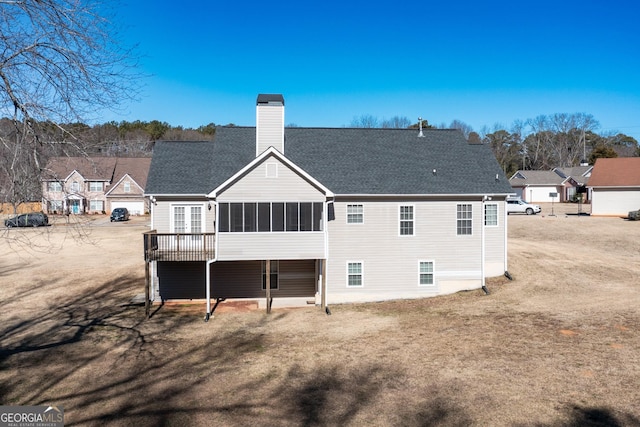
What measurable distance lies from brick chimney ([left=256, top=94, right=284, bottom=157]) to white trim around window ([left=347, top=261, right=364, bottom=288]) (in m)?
6.74

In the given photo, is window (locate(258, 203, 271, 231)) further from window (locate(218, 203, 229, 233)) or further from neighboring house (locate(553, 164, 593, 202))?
neighboring house (locate(553, 164, 593, 202))

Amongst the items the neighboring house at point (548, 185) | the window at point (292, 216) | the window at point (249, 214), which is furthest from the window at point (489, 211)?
the neighboring house at point (548, 185)

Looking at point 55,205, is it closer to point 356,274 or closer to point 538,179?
point 356,274

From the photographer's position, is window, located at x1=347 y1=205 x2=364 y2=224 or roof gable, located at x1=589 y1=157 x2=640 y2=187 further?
roof gable, located at x1=589 y1=157 x2=640 y2=187

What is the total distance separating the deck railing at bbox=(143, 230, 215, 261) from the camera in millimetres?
20888

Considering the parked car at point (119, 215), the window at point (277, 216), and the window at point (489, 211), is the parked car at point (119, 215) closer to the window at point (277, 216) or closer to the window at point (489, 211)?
the window at point (277, 216)

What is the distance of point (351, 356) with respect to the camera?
49.3 ft

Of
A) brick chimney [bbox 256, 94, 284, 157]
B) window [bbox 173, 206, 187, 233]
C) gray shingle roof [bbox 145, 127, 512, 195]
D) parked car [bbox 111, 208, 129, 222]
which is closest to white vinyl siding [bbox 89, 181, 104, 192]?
parked car [bbox 111, 208, 129, 222]

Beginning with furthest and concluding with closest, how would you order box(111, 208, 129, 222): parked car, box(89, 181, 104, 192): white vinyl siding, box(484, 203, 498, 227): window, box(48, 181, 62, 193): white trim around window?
box(89, 181, 104, 192): white vinyl siding, box(111, 208, 129, 222): parked car, box(484, 203, 498, 227): window, box(48, 181, 62, 193): white trim around window

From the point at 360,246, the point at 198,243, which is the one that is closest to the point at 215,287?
the point at 198,243

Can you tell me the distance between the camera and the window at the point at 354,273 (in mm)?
22766

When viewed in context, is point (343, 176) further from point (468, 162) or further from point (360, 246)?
point (468, 162)

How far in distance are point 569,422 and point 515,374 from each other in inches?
105

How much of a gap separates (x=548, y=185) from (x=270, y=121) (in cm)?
5799
